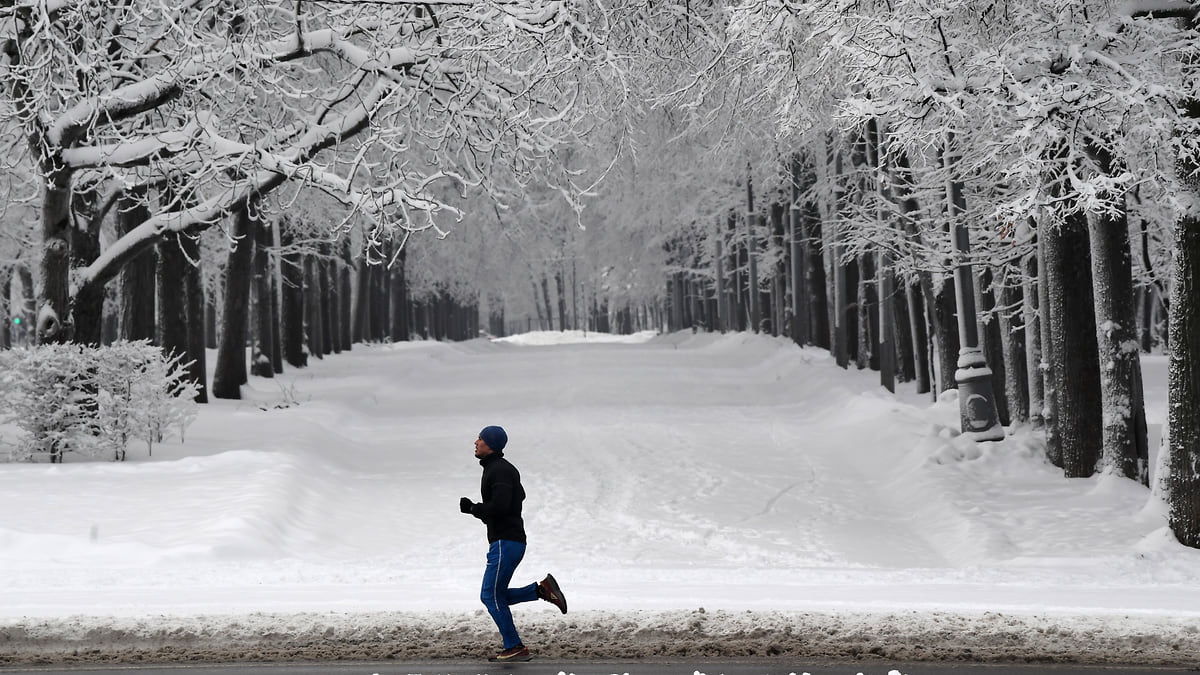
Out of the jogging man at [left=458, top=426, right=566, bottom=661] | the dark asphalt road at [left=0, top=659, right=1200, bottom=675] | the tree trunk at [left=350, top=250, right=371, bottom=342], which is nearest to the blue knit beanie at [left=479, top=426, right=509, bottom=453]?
the jogging man at [left=458, top=426, right=566, bottom=661]

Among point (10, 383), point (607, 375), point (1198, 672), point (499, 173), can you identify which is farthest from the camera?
point (607, 375)

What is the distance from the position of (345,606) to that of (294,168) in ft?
24.7

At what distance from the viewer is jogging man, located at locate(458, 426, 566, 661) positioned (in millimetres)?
6852

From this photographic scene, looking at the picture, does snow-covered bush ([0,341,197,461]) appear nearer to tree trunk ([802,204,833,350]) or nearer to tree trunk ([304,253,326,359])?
tree trunk ([802,204,833,350])

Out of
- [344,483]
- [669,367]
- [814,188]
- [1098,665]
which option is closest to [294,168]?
[344,483]

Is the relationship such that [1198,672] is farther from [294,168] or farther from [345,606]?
[294,168]

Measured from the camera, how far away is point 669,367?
1312 inches

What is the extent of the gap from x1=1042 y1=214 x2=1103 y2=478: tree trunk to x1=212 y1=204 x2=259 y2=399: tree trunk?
14052 mm

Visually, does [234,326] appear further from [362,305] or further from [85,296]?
[362,305]

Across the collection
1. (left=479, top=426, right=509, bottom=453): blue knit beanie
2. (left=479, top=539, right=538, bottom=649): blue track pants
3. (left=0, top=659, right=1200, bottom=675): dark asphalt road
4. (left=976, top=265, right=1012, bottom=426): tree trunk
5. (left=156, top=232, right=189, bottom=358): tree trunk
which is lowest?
(left=0, top=659, right=1200, bottom=675): dark asphalt road

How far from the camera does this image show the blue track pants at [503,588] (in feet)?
22.9

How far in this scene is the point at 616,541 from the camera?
1268 cm

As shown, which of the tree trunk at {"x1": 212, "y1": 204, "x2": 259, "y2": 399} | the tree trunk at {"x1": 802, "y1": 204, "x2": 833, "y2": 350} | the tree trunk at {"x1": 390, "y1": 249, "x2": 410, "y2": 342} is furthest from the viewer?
the tree trunk at {"x1": 390, "y1": 249, "x2": 410, "y2": 342}

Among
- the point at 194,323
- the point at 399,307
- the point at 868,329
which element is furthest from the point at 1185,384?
the point at 399,307
